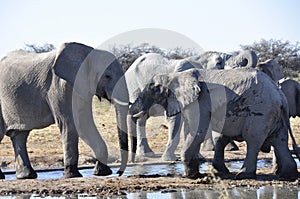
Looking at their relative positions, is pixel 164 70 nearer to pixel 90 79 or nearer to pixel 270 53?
pixel 90 79

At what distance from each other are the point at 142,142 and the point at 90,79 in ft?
12.0

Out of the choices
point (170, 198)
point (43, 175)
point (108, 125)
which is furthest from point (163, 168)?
point (108, 125)

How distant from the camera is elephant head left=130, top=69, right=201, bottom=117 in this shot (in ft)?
32.4

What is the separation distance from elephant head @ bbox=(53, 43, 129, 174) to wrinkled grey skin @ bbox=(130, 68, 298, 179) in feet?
1.65

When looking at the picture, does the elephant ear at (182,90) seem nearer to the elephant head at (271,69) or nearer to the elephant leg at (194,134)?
the elephant leg at (194,134)

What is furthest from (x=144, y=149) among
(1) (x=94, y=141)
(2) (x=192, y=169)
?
(2) (x=192, y=169)

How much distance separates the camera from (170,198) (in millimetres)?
8383

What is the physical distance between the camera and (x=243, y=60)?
14.3 metres

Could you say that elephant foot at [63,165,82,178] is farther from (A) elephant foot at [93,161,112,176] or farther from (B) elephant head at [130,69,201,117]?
(B) elephant head at [130,69,201,117]

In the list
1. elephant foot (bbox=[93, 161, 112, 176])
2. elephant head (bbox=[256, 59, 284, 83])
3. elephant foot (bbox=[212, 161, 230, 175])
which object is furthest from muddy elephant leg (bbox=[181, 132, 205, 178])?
elephant head (bbox=[256, 59, 284, 83])

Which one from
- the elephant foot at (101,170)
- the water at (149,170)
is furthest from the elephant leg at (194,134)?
the elephant foot at (101,170)

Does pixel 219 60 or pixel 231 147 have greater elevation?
pixel 219 60

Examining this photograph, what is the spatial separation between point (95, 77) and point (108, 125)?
8.26 meters

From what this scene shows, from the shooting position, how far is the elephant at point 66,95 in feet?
34.1
